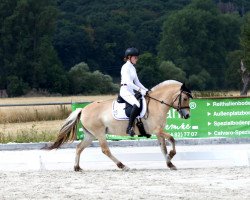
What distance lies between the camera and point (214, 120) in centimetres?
2353

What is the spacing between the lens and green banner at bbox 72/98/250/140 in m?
23.5

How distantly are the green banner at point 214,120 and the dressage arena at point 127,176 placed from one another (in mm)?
1813

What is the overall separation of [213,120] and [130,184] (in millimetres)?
9868

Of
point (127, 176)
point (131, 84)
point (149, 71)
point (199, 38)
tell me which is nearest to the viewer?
point (127, 176)

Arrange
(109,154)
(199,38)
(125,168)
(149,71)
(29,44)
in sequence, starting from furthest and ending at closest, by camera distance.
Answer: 1. (199,38)
2. (29,44)
3. (149,71)
4. (109,154)
5. (125,168)

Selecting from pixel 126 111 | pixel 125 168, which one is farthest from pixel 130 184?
pixel 126 111

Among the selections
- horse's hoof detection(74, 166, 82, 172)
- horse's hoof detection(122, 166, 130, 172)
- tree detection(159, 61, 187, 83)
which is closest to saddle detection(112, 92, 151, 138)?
horse's hoof detection(122, 166, 130, 172)

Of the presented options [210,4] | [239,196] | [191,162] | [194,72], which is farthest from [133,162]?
[210,4]

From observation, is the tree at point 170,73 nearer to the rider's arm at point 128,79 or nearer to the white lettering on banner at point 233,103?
the white lettering on banner at point 233,103

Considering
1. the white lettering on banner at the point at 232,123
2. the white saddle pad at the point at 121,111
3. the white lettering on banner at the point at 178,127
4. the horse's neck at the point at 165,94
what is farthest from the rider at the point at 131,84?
the white lettering on banner at the point at 232,123

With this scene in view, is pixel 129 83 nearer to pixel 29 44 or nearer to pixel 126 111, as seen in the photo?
pixel 126 111

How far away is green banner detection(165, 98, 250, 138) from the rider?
622 centimetres

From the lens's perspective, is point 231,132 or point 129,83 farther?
point 231,132

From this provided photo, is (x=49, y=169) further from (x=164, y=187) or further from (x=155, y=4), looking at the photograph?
(x=155, y=4)
